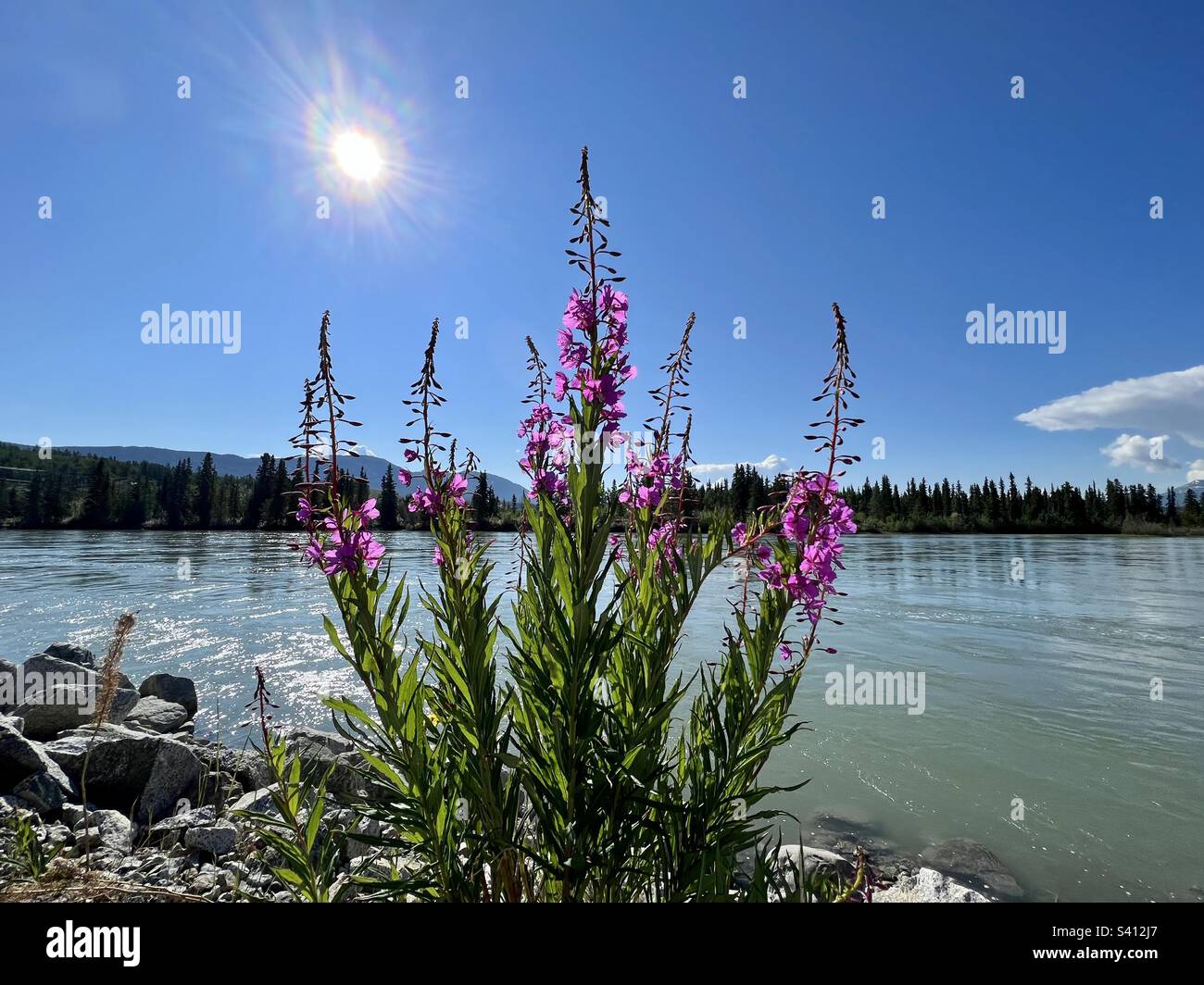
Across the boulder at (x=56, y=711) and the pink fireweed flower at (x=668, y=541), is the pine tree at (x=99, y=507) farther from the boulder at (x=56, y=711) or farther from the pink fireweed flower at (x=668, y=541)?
the pink fireweed flower at (x=668, y=541)

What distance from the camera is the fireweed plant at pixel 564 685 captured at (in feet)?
6.84

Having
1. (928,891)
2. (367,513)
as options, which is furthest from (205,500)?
(928,891)

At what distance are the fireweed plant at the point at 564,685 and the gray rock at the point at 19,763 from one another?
487cm

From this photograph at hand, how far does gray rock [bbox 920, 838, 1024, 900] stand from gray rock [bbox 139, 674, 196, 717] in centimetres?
982

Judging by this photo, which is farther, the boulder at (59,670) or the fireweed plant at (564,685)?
the boulder at (59,670)

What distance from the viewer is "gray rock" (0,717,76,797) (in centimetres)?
521

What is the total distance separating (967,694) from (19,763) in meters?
12.1

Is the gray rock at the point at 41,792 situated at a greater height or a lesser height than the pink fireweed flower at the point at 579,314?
lesser

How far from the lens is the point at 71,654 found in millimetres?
10234

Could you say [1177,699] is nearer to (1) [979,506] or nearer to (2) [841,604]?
(2) [841,604]

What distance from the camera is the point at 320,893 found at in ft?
7.78

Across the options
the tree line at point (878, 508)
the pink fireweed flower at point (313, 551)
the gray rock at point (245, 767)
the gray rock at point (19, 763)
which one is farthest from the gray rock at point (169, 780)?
the tree line at point (878, 508)

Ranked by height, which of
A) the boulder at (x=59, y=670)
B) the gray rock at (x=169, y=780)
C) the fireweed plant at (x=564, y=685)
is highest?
the fireweed plant at (x=564, y=685)

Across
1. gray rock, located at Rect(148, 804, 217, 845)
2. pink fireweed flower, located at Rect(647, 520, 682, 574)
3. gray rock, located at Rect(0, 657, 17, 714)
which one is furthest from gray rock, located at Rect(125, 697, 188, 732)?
pink fireweed flower, located at Rect(647, 520, 682, 574)
